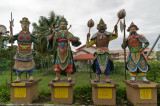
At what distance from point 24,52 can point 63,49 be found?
1166mm

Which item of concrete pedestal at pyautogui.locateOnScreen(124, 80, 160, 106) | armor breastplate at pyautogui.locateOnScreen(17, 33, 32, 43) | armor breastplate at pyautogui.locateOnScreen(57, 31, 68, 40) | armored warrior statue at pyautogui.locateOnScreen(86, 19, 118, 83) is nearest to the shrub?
armored warrior statue at pyautogui.locateOnScreen(86, 19, 118, 83)

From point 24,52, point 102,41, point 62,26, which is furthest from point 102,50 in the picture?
point 24,52

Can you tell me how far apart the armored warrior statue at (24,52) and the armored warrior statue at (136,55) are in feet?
9.66

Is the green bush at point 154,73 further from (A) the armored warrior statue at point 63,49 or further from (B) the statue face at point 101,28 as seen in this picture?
(A) the armored warrior statue at point 63,49

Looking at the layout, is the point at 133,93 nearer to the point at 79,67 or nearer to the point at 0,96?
the point at 0,96

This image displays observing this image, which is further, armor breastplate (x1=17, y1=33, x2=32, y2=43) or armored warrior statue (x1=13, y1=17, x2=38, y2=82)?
armor breastplate (x1=17, y1=33, x2=32, y2=43)

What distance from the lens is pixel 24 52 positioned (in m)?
3.49

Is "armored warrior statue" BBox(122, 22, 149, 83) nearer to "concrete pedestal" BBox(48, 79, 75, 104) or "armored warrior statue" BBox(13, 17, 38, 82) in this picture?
"concrete pedestal" BBox(48, 79, 75, 104)

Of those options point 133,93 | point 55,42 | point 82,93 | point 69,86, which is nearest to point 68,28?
point 55,42

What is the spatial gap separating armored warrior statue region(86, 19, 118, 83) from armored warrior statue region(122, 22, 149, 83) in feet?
1.69

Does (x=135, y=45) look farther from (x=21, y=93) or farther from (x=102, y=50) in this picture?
(x=21, y=93)

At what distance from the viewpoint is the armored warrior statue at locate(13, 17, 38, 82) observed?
3416mm

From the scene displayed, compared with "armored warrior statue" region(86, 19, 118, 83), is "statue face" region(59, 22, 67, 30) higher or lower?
higher

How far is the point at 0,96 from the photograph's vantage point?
367cm
